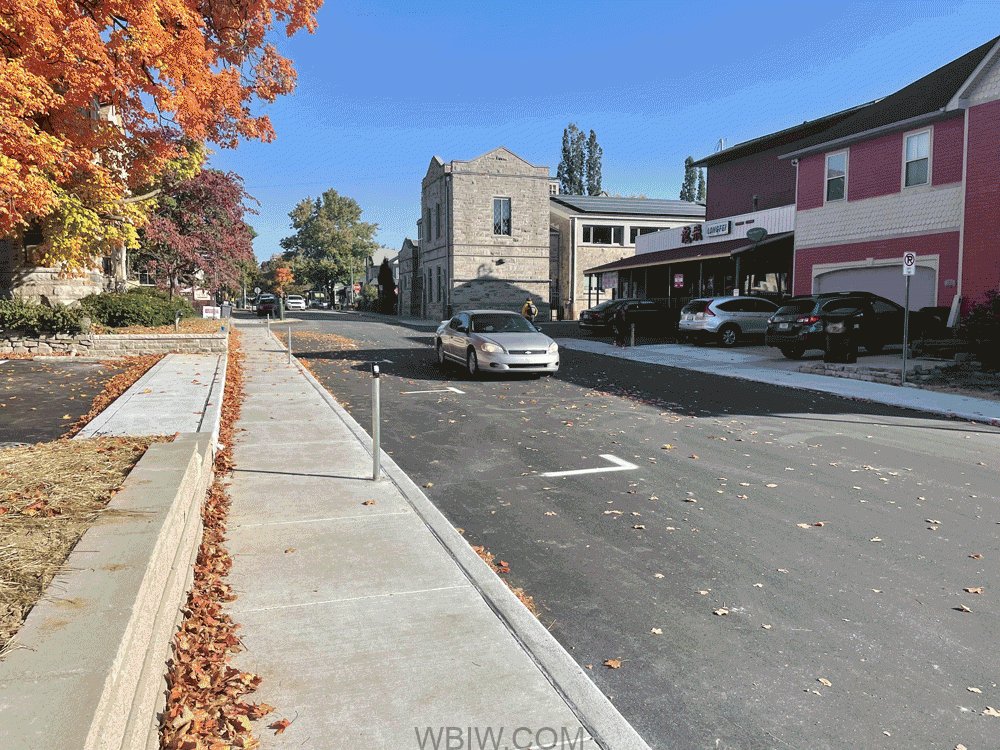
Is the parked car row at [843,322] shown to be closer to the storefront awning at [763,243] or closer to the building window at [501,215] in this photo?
the storefront awning at [763,243]

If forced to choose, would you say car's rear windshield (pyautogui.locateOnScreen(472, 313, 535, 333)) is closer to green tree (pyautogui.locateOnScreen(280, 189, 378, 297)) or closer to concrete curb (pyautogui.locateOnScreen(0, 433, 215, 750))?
concrete curb (pyautogui.locateOnScreen(0, 433, 215, 750))

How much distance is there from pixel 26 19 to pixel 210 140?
5.39 m

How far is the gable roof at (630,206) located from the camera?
2056 inches

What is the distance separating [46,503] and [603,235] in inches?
1971

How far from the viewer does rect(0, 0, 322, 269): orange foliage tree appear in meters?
9.73

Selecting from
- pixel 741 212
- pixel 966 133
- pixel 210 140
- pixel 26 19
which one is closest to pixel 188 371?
pixel 210 140

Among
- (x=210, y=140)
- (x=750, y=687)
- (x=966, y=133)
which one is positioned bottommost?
(x=750, y=687)

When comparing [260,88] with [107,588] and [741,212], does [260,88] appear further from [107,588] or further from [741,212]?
[741,212]

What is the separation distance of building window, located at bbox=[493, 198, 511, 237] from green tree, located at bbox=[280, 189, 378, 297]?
1963 inches

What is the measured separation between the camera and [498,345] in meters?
15.0

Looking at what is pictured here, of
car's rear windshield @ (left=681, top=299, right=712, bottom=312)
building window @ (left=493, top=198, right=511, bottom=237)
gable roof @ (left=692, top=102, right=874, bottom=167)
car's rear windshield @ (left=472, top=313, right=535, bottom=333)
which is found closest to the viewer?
car's rear windshield @ (left=472, top=313, right=535, bottom=333)

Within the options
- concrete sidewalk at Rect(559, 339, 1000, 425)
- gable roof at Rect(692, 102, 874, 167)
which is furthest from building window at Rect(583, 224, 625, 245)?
concrete sidewalk at Rect(559, 339, 1000, 425)

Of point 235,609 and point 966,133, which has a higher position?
point 966,133

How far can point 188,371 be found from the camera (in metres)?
14.3
